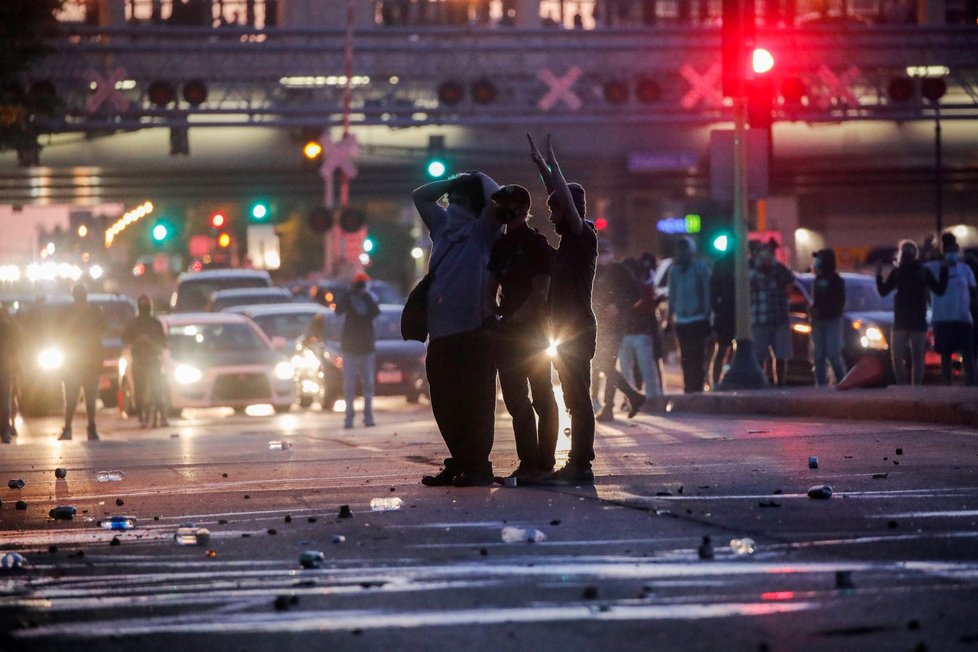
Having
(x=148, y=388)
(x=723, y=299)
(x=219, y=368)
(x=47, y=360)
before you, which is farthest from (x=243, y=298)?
(x=723, y=299)

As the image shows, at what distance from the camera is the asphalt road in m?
6.14

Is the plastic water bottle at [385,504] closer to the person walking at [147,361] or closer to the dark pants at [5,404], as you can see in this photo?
the dark pants at [5,404]

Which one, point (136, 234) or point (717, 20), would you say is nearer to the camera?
point (717, 20)

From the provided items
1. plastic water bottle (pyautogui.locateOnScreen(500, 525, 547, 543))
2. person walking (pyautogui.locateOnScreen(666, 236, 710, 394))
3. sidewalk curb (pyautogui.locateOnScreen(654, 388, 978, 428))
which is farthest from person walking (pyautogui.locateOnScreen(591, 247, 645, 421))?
plastic water bottle (pyautogui.locateOnScreen(500, 525, 547, 543))

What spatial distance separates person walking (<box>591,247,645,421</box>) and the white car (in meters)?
8.23

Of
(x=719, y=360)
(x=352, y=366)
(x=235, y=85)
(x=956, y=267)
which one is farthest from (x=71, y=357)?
(x=235, y=85)

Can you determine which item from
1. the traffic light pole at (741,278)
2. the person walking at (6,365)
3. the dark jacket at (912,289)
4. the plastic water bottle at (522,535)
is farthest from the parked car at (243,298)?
the plastic water bottle at (522,535)

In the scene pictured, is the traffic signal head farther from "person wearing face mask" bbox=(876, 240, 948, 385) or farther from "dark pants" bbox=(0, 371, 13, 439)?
"person wearing face mask" bbox=(876, 240, 948, 385)

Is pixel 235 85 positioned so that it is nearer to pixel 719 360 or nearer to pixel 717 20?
pixel 717 20

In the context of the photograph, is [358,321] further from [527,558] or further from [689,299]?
[527,558]

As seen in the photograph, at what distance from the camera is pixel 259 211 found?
134 feet

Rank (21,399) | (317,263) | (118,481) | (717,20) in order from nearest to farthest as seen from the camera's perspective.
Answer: (118,481) → (21,399) → (717,20) → (317,263)

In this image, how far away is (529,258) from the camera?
10.7m

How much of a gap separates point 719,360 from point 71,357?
7897 mm
